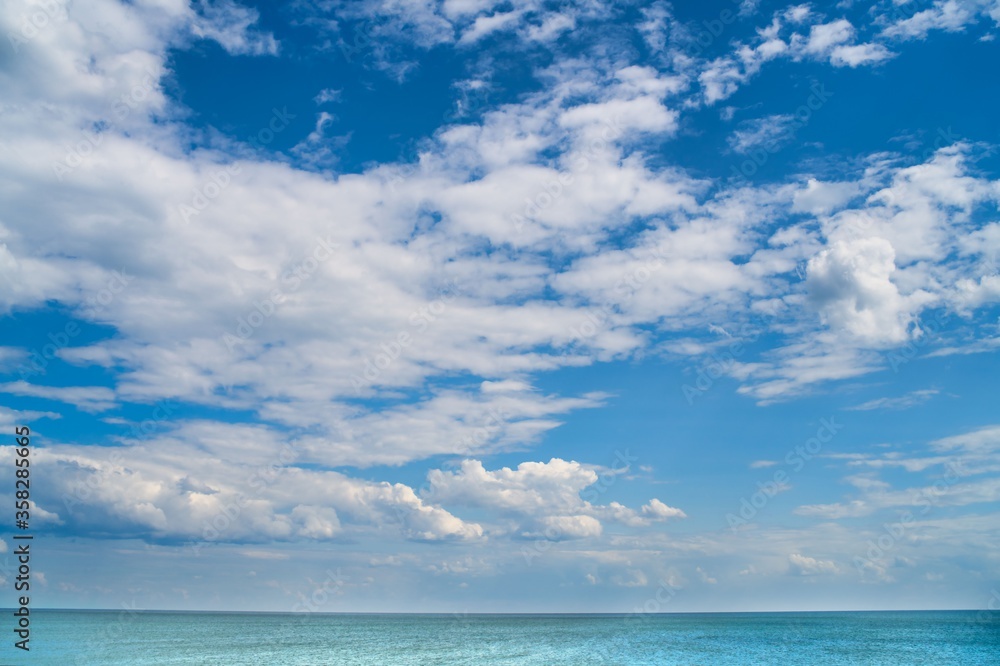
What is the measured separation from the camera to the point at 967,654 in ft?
305

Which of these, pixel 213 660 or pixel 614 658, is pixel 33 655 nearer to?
pixel 213 660

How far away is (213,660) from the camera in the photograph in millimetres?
80375

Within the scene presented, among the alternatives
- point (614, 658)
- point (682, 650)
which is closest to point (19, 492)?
point (614, 658)

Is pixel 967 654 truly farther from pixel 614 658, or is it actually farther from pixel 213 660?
pixel 213 660

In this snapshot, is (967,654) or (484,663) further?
(967,654)

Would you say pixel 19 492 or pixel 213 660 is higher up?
pixel 19 492

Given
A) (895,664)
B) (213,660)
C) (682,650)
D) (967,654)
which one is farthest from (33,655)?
(967,654)

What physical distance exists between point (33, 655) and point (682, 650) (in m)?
89.1

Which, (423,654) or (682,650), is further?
(682,650)

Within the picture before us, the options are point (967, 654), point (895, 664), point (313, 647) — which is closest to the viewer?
point (895, 664)

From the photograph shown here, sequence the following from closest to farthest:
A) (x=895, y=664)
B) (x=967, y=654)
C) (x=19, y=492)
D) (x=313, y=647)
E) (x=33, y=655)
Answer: (x=19, y=492), (x=895, y=664), (x=33, y=655), (x=967, y=654), (x=313, y=647)

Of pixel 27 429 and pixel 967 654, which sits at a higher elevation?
pixel 27 429

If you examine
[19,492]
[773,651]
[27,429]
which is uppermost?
[27,429]

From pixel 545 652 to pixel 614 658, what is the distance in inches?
565
